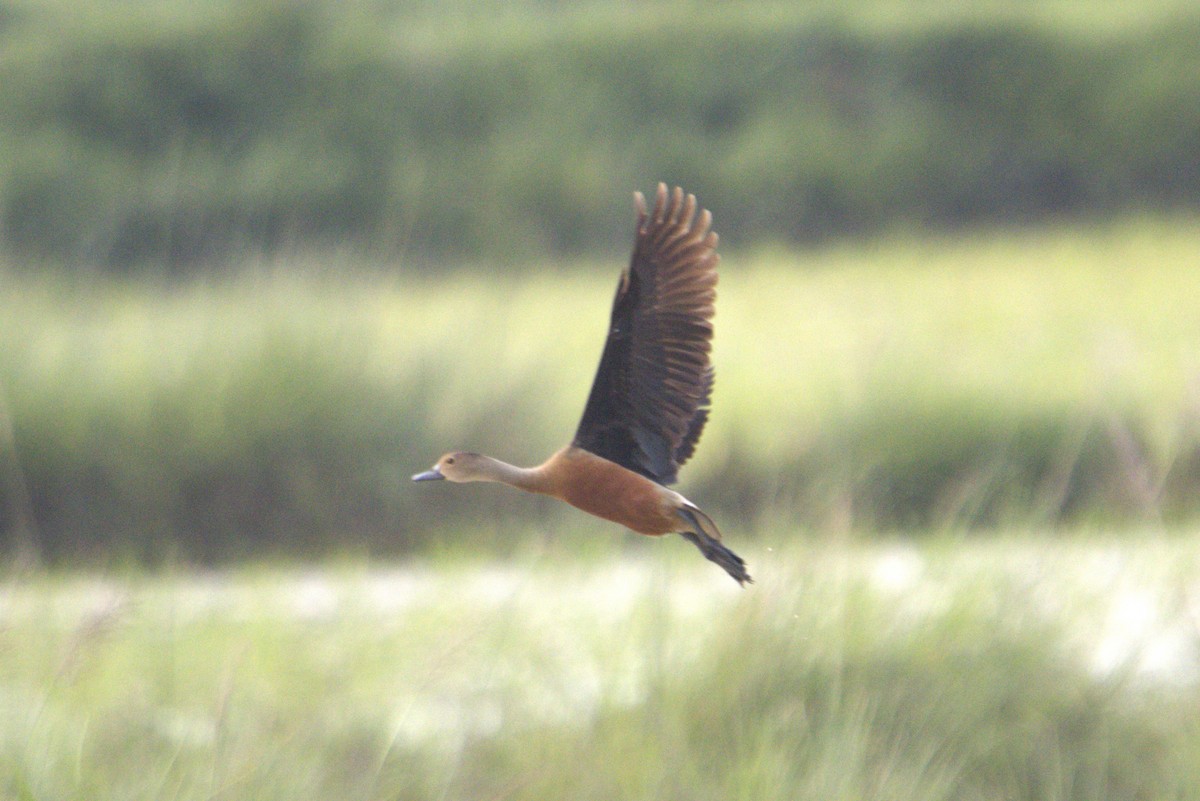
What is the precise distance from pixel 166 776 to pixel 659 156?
8.26 meters

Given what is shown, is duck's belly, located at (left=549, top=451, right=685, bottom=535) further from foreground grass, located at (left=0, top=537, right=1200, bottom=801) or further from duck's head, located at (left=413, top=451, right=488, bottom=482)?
foreground grass, located at (left=0, top=537, right=1200, bottom=801)

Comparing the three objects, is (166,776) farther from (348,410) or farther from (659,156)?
(659,156)

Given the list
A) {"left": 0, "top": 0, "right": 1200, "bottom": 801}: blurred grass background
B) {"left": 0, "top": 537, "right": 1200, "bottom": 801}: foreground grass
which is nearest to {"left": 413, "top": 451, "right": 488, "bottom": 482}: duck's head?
{"left": 0, "top": 0, "right": 1200, "bottom": 801}: blurred grass background

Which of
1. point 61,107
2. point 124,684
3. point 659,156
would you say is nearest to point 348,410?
point 124,684

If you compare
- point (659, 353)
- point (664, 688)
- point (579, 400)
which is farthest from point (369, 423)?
point (659, 353)

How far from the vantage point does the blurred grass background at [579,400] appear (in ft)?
9.15

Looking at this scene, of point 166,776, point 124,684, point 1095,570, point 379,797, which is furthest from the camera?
point 1095,570

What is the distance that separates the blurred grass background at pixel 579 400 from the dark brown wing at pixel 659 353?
93cm

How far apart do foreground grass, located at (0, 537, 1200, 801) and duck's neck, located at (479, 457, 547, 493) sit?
1406 mm

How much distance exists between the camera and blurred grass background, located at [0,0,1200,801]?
279 centimetres

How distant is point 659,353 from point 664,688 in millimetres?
1793

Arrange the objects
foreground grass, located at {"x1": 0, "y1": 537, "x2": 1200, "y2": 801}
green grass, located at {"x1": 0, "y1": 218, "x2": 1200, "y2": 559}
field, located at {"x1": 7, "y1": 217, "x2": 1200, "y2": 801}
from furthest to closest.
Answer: green grass, located at {"x1": 0, "y1": 218, "x2": 1200, "y2": 559} → field, located at {"x1": 7, "y1": 217, "x2": 1200, "y2": 801} → foreground grass, located at {"x1": 0, "y1": 537, "x2": 1200, "y2": 801}

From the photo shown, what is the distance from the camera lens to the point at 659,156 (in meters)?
10.3

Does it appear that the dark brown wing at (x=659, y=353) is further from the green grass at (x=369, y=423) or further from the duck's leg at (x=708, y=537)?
the green grass at (x=369, y=423)
